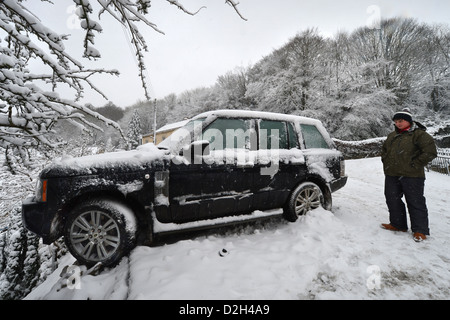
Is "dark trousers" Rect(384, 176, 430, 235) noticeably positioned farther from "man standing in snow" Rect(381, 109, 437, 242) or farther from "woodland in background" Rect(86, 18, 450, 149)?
"woodland in background" Rect(86, 18, 450, 149)

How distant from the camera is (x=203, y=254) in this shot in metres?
2.51

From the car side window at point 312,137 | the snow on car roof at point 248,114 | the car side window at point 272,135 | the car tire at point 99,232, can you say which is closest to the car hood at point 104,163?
the car tire at point 99,232

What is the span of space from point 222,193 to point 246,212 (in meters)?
0.55

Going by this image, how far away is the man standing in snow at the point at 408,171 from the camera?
295cm

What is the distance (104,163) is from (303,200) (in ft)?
10.2

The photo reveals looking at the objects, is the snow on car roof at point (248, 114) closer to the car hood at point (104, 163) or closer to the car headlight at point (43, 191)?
the car hood at point (104, 163)

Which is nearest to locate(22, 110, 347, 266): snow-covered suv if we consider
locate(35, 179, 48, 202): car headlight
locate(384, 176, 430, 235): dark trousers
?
locate(35, 179, 48, 202): car headlight

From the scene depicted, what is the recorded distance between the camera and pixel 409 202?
307 cm

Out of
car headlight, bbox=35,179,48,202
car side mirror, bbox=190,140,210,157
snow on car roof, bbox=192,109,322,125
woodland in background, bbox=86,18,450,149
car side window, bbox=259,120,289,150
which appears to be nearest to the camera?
car headlight, bbox=35,179,48,202

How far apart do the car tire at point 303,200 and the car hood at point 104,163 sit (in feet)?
7.34

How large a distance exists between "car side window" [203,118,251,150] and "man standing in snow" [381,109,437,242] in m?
2.35

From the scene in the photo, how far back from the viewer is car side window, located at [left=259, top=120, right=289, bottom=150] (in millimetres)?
3369
